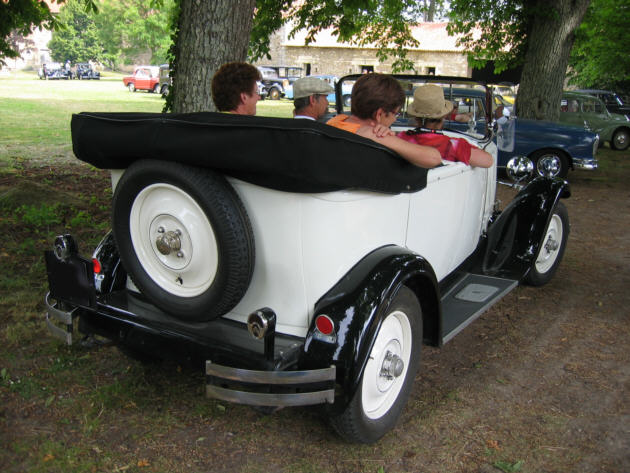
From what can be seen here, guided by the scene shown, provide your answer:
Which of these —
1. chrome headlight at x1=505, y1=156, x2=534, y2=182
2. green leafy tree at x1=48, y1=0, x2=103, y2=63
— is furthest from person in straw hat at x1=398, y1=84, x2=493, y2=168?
green leafy tree at x1=48, y1=0, x2=103, y2=63

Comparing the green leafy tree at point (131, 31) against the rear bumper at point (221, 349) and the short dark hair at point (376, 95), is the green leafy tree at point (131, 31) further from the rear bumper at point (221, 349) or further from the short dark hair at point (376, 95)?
the rear bumper at point (221, 349)

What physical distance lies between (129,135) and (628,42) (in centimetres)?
1672

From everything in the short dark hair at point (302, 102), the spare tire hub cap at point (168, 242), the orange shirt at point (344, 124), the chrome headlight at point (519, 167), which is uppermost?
the short dark hair at point (302, 102)

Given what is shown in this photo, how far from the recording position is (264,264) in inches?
92.2

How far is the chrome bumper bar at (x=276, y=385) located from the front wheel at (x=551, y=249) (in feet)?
9.00

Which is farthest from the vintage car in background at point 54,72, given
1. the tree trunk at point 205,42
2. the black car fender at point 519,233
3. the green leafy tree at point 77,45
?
the black car fender at point 519,233

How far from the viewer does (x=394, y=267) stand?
7.77 ft

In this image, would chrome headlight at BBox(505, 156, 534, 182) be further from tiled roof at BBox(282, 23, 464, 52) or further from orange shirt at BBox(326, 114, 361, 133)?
tiled roof at BBox(282, 23, 464, 52)

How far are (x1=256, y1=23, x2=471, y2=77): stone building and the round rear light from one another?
36.9 meters

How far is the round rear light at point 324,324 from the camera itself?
2.18 m

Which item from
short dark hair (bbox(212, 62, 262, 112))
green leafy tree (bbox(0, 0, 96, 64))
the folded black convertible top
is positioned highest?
green leafy tree (bbox(0, 0, 96, 64))

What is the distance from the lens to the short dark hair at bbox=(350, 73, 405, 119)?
9.05 ft

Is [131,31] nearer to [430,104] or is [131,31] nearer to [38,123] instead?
[38,123]

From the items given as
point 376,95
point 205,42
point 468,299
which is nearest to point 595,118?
point 205,42
